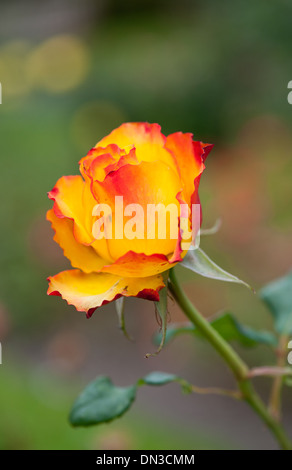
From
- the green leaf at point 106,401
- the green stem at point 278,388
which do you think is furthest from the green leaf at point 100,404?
the green stem at point 278,388

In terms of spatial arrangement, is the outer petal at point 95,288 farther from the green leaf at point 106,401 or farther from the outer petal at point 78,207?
the green leaf at point 106,401

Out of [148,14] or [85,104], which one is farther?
[148,14]

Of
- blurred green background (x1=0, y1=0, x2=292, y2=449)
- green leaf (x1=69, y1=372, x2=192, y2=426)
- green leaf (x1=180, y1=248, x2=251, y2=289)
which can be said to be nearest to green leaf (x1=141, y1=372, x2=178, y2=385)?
green leaf (x1=69, y1=372, x2=192, y2=426)

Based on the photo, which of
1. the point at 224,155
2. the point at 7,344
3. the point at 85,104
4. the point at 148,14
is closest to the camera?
the point at 7,344

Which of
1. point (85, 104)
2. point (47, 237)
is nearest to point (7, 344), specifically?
point (47, 237)

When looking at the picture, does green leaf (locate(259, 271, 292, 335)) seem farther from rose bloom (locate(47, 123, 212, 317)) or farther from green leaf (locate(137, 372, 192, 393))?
rose bloom (locate(47, 123, 212, 317))

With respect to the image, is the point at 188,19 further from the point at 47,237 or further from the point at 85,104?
the point at 47,237

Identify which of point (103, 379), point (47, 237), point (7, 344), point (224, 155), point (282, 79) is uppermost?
point (282, 79)
